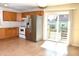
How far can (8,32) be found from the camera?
577 centimetres

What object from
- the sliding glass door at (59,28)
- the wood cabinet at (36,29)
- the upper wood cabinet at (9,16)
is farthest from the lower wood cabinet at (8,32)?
the sliding glass door at (59,28)

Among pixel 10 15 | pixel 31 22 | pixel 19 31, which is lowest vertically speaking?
pixel 19 31

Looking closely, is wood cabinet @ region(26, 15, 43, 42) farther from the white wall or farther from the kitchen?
the white wall

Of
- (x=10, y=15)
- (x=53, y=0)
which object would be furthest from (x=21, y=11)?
(x=53, y=0)

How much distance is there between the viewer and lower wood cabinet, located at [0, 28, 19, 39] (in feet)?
17.8

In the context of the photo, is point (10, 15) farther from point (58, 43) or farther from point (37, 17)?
point (58, 43)

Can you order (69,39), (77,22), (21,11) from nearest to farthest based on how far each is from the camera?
(77,22) < (69,39) < (21,11)

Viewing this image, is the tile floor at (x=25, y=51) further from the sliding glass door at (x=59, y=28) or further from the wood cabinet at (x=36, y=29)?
the wood cabinet at (x=36, y=29)

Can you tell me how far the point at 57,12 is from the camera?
144 inches

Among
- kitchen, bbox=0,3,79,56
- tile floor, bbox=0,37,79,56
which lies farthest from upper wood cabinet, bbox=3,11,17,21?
tile floor, bbox=0,37,79,56

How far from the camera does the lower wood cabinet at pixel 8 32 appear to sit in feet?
17.8

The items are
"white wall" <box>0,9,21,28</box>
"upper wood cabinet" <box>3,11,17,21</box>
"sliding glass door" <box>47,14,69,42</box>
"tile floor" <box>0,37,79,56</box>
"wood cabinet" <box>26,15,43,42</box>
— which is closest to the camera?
"tile floor" <box>0,37,79,56</box>

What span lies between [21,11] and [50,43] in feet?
9.55

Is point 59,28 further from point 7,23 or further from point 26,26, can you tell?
point 7,23
